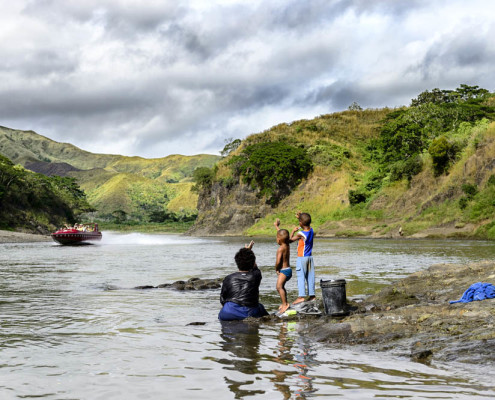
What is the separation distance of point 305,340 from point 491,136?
46.5 metres

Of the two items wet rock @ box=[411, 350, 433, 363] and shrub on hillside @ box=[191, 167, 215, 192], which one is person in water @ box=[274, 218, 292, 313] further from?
shrub on hillside @ box=[191, 167, 215, 192]


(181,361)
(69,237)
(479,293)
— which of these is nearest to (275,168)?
(69,237)

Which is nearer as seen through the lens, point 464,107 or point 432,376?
point 432,376

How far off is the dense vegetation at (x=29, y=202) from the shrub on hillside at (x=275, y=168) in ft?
126

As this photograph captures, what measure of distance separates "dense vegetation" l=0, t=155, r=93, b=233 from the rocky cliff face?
27358 millimetres

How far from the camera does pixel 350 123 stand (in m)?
97.7

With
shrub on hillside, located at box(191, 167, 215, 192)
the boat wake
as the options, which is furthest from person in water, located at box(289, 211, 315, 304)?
shrub on hillside, located at box(191, 167, 215, 192)

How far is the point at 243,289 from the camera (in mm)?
10430

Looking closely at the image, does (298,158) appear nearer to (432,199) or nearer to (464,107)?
(464,107)

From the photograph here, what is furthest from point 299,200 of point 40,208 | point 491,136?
point 40,208

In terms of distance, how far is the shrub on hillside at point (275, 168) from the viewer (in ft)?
258

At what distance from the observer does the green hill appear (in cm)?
4819

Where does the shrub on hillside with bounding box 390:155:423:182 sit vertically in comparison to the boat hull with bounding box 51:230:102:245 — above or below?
above

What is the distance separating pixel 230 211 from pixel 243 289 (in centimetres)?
7368
